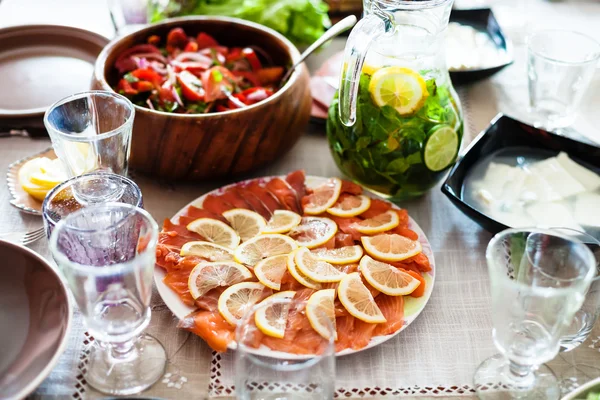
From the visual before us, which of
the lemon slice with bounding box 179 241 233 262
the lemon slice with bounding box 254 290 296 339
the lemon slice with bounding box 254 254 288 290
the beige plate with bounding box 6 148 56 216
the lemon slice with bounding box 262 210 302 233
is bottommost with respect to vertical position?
the beige plate with bounding box 6 148 56 216

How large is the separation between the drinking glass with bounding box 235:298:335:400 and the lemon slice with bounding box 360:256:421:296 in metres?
0.19

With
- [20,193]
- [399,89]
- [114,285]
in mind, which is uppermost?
[399,89]

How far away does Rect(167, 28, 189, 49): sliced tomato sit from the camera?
1614 millimetres

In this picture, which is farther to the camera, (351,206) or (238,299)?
(351,206)

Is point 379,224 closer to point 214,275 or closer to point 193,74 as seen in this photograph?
point 214,275

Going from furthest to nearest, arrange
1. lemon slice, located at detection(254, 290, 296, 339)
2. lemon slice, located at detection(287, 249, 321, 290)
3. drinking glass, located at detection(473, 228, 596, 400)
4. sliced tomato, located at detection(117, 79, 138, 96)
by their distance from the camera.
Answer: sliced tomato, located at detection(117, 79, 138, 96), lemon slice, located at detection(287, 249, 321, 290), lemon slice, located at detection(254, 290, 296, 339), drinking glass, located at detection(473, 228, 596, 400)

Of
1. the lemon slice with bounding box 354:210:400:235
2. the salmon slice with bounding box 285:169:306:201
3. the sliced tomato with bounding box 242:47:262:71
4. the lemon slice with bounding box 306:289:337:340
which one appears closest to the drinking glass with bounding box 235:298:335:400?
the lemon slice with bounding box 306:289:337:340

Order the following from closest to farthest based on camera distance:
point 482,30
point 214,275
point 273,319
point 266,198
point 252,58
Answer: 1. point 273,319
2. point 214,275
3. point 266,198
4. point 252,58
5. point 482,30

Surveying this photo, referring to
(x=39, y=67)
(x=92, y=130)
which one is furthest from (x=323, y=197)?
(x=39, y=67)

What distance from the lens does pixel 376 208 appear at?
133 cm

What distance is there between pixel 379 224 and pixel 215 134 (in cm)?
37

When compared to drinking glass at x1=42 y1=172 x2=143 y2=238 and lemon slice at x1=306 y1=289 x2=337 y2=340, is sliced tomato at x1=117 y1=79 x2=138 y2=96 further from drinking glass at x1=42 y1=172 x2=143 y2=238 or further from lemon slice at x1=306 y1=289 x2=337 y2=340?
lemon slice at x1=306 y1=289 x2=337 y2=340

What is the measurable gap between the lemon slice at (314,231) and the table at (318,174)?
0.22 m

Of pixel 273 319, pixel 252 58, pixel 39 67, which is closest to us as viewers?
pixel 273 319
